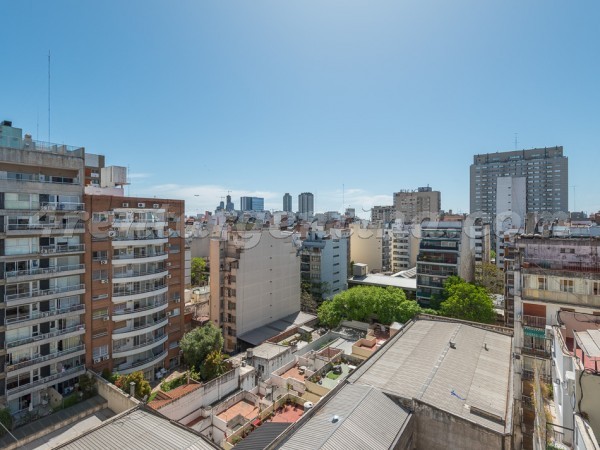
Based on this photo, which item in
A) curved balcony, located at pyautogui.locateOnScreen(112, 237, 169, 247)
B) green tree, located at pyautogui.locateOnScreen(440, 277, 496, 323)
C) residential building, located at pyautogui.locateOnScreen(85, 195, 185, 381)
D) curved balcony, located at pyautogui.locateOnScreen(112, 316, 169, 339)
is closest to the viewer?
residential building, located at pyautogui.locateOnScreen(85, 195, 185, 381)

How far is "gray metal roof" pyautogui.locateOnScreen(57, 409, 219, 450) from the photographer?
51.0ft

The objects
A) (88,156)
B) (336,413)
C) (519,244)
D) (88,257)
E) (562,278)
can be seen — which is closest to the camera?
(336,413)

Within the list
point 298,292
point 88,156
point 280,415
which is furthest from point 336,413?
point 88,156

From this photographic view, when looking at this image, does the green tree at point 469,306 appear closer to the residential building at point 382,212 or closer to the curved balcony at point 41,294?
the curved balcony at point 41,294

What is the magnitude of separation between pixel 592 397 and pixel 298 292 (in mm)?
40768

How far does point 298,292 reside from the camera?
48.8 m

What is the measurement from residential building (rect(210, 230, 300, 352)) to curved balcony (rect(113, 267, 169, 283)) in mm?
8512

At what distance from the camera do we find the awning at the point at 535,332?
743 inches

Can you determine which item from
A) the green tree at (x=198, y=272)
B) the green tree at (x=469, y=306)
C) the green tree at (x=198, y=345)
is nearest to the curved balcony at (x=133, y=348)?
the green tree at (x=198, y=345)

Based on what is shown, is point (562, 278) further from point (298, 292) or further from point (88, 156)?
point (88, 156)

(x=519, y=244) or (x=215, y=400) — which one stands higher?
(x=519, y=244)

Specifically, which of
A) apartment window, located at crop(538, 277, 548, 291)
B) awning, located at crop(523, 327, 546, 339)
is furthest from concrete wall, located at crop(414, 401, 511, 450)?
apartment window, located at crop(538, 277, 548, 291)

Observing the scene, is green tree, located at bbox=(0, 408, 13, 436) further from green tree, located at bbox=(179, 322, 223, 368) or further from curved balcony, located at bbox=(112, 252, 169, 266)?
green tree, located at bbox=(179, 322, 223, 368)

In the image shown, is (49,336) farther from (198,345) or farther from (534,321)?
(534,321)
